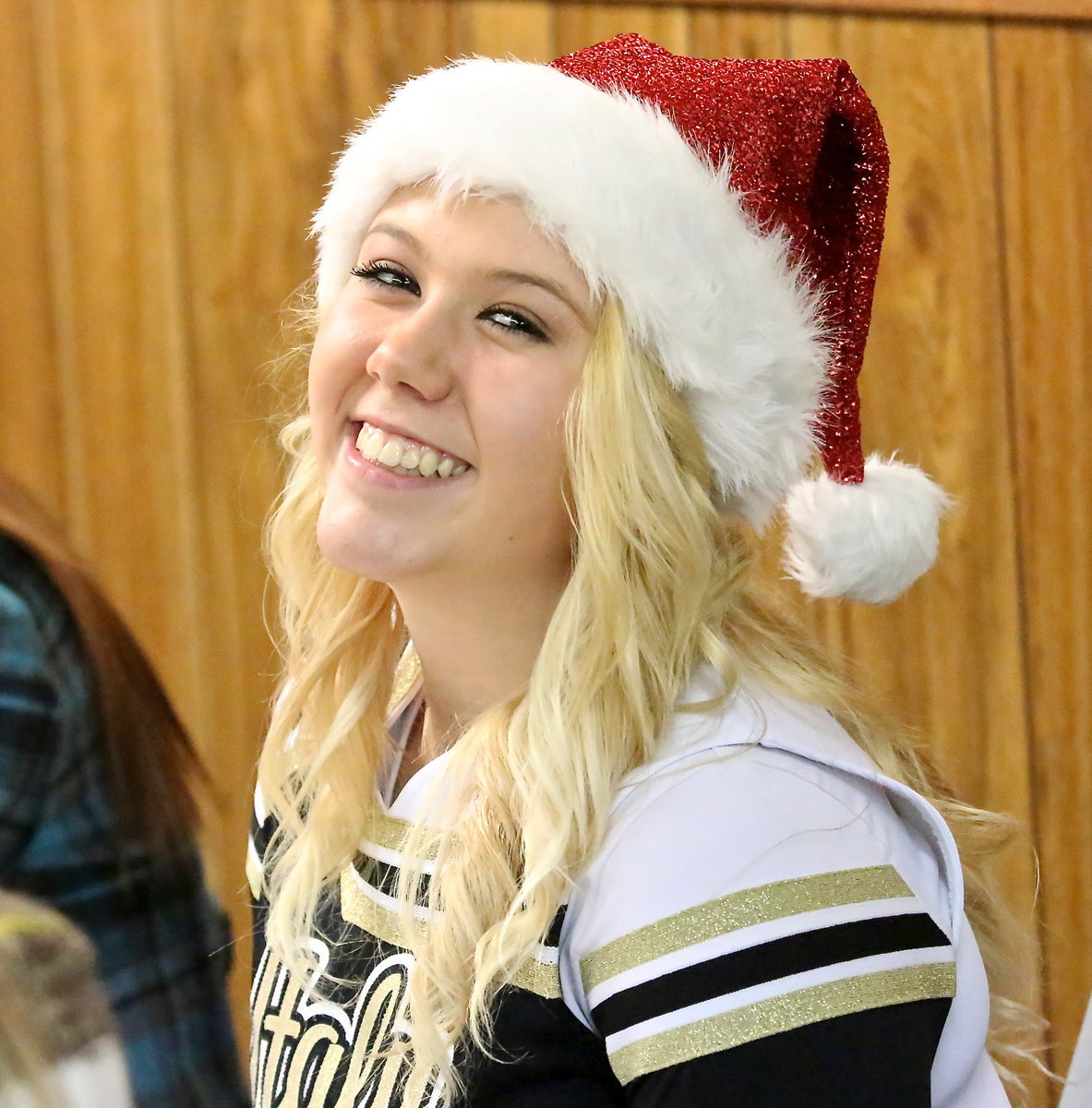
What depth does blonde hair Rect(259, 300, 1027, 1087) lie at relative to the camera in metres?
1.02

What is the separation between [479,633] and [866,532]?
363 millimetres

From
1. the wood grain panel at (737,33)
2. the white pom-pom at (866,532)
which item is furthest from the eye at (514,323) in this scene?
the wood grain panel at (737,33)

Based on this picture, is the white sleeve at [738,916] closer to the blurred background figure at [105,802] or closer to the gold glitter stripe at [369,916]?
the gold glitter stripe at [369,916]

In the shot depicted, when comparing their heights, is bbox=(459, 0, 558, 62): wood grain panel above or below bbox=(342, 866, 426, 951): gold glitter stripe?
above

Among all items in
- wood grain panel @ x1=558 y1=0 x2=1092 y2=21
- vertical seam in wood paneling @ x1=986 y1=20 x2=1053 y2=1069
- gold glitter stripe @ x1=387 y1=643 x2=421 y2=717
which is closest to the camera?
gold glitter stripe @ x1=387 y1=643 x2=421 y2=717

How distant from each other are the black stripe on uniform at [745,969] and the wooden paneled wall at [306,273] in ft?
2.78

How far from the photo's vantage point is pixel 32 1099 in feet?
1.95

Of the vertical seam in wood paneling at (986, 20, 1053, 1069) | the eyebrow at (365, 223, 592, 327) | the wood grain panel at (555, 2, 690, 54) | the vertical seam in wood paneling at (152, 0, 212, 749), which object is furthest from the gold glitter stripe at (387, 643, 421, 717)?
the vertical seam in wood paneling at (986, 20, 1053, 1069)

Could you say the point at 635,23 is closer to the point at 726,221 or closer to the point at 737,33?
the point at 737,33

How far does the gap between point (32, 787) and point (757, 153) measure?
2.54 feet

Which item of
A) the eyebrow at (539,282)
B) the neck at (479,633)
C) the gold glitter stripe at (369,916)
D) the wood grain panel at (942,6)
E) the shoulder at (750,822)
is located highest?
the wood grain panel at (942,6)

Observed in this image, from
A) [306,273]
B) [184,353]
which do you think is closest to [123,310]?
[184,353]

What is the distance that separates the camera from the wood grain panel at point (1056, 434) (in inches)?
81.5

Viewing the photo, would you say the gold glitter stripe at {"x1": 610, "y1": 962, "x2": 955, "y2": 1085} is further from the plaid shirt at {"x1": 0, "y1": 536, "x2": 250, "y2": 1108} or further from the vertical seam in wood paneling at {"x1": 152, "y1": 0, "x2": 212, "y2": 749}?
the vertical seam in wood paneling at {"x1": 152, "y1": 0, "x2": 212, "y2": 749}
